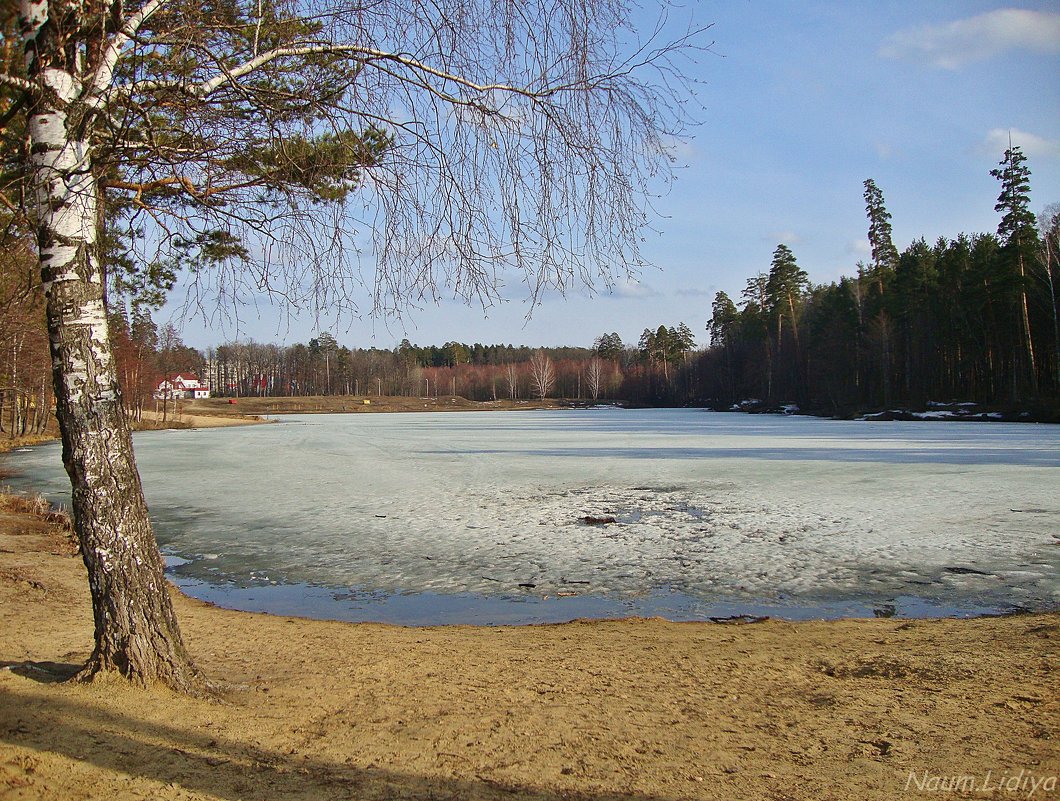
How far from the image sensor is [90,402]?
146 inches

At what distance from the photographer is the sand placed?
3.33 meters

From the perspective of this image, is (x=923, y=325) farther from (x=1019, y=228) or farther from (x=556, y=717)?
(x=556, y=717)

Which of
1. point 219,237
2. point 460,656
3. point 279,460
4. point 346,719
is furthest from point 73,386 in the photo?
point 279,460

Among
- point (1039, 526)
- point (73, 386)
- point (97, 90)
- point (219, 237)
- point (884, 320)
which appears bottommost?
point (1039, 526)

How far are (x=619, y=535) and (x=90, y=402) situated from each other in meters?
8.80

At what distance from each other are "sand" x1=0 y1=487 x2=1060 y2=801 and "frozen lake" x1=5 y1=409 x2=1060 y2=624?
1632 mm

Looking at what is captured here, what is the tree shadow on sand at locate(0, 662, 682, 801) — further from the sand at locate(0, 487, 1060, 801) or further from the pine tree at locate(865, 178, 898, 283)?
the pine tree at locate(865, 178, 898, 283)

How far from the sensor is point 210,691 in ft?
13.9

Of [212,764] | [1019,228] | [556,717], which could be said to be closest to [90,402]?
[212,764]

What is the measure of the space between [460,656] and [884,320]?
58.4m

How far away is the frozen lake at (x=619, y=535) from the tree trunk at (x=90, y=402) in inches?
144

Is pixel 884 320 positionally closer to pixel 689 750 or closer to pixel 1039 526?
pixel 1039 526

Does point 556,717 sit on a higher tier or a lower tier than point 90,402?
lower

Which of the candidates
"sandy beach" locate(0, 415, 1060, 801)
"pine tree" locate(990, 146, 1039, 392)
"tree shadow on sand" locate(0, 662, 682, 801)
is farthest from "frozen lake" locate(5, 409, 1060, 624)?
"pine tree" locate(990, 146, 1039, 392)
